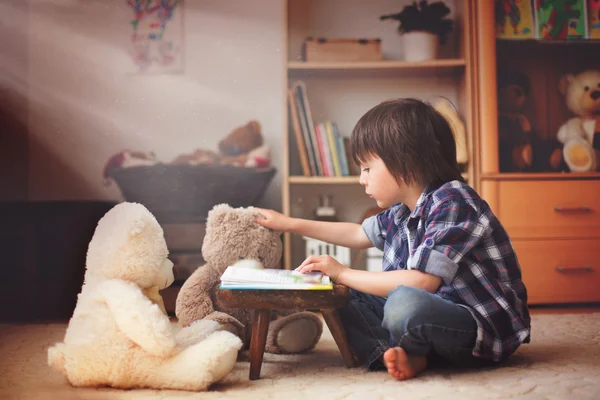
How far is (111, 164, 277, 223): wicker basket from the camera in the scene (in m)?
1.85

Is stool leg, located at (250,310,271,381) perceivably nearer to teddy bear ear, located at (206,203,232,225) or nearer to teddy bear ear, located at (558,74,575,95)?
teddy bear ear, located at (206,203,232,225)

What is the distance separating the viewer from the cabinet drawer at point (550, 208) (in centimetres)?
190

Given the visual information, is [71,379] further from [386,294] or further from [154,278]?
[386,294]

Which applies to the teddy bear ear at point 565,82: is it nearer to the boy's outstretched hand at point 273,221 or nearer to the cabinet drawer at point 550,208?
the cabinet drawer at point 550,208

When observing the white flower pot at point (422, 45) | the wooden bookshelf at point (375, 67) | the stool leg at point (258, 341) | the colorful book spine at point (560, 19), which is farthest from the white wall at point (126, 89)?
the stool leg at point (258, 341)

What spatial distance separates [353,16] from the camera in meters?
2.33

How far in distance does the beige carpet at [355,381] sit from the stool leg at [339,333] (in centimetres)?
2

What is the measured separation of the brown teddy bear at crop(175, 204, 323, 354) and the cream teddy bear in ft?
0.72

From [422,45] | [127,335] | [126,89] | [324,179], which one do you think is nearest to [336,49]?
[422,45]

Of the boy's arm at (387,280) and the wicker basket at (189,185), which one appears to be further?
the wicker basket at (189,185)

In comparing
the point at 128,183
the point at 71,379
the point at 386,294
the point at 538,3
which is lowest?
the point at 71,379

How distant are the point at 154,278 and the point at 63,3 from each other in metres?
1.70

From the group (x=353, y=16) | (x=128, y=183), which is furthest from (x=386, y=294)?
(x=353, y=16)

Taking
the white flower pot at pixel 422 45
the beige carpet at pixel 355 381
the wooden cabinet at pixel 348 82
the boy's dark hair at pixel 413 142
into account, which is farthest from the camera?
the wooden cabinet at pixel 348 82
